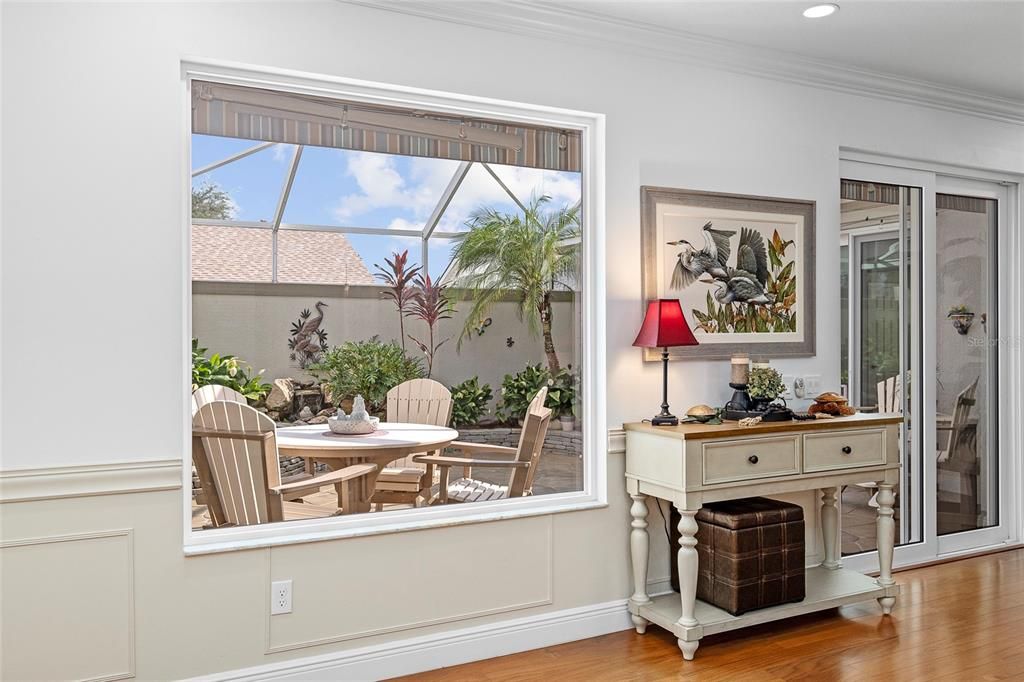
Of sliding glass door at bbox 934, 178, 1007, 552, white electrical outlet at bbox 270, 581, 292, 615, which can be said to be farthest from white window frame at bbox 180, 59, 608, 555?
sliding glass door at bbox 934, 178, 1007, 552

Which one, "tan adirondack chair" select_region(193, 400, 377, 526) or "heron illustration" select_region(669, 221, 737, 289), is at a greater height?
"heron illustration" select_region(669, 221, 737, 289)

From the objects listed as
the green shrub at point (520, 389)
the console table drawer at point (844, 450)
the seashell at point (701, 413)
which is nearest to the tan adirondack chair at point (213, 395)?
the green shrub at point (520, 389)

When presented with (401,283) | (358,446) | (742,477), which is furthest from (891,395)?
(358,446)

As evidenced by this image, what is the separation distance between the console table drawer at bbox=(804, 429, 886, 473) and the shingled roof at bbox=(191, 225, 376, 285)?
205cm

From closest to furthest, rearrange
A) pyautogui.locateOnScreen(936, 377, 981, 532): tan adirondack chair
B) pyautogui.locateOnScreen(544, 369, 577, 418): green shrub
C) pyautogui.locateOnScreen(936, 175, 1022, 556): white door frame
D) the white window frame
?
1. the white window frame
2. pyautogui.locateOnScreen(544, 369, 577, 418): green shrub
3. pyautogui.locateOnScreen(936, 377, 981, 532): tan adirondack chair
4. pyautogui.locateOnScreen(936, 175, 1022, 556): white door frame

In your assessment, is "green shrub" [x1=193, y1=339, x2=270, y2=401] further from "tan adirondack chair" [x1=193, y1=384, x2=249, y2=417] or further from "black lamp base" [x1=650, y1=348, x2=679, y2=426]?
"black lamp base" [x1=650, y1=348, x2=679, y2=426]

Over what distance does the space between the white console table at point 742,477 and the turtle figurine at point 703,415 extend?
0.07 meters

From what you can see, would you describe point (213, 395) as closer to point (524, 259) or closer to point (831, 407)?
point (524, 259)

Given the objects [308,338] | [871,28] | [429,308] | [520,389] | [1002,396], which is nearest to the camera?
[308,338]

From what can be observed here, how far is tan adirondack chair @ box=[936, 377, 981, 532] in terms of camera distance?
4.50m

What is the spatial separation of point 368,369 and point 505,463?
732mm

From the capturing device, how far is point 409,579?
116 inches

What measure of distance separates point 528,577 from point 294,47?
2.29 meters

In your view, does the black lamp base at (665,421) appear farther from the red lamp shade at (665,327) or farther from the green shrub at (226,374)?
the green shrub at (226,374)
